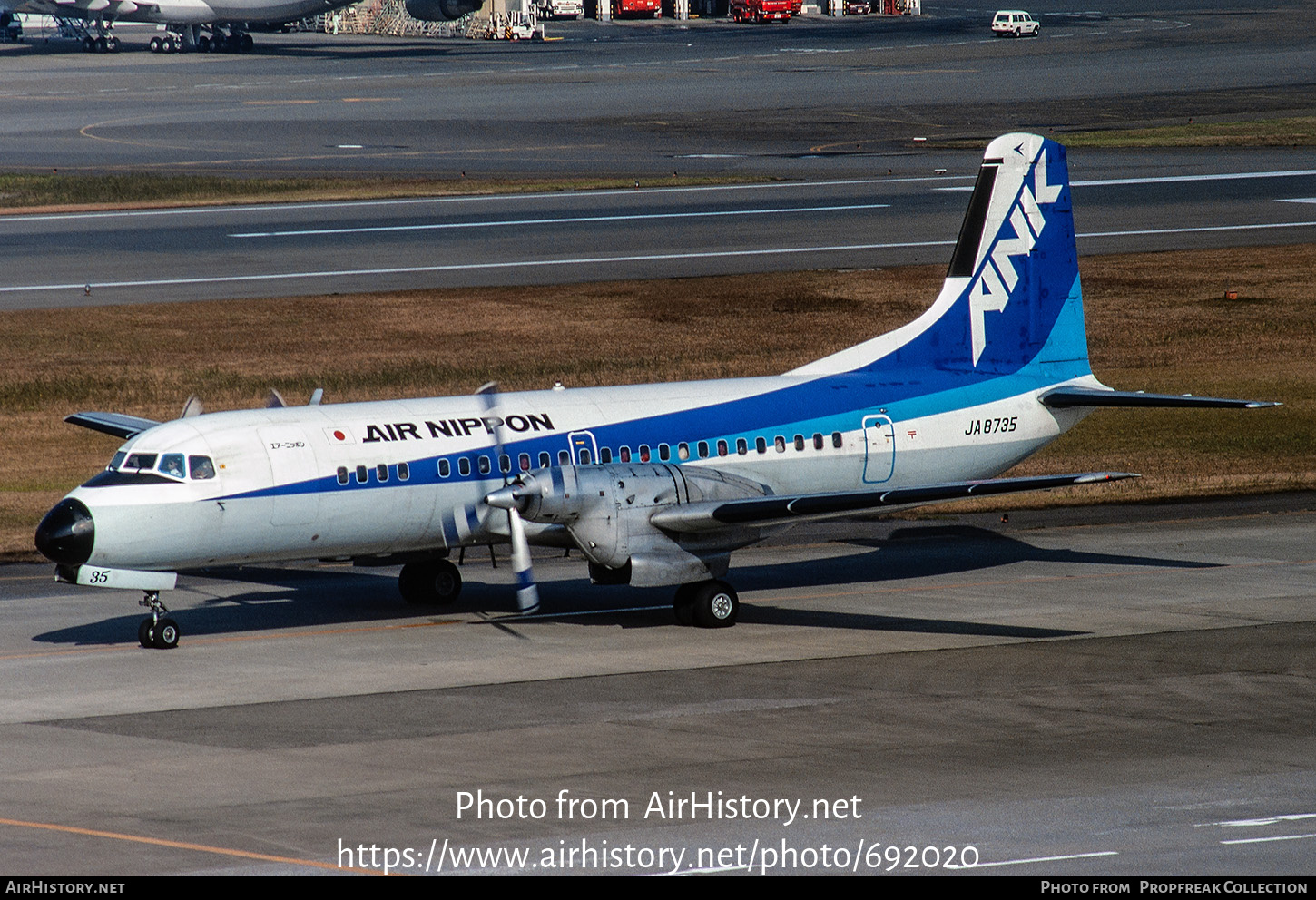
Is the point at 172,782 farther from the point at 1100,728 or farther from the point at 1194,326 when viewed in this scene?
the point at 1194,326

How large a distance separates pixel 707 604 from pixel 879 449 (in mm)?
4519

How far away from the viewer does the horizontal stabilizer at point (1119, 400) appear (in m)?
27.4

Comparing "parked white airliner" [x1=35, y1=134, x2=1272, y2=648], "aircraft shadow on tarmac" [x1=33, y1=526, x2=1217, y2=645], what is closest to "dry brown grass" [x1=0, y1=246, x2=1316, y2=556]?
"aircraft shadow on tarmac" [x1=33, y1=526, x2=1217, y2=645]

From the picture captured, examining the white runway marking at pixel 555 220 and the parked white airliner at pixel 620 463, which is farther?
the white runway marking at pixel 555 220

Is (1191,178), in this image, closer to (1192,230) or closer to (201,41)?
(1192,230)

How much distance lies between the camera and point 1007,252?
30.4 m

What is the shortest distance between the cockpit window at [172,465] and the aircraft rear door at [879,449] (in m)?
11.0

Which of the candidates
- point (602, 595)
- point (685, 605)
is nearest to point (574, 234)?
point (602, 595)

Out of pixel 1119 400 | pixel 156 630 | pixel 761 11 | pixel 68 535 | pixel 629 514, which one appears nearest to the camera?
pixel 68 535

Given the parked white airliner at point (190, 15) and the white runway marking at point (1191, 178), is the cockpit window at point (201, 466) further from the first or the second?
the parked white airliner at point (190, 15)

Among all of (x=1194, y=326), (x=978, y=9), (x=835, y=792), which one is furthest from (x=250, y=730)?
(x=978, y=9)

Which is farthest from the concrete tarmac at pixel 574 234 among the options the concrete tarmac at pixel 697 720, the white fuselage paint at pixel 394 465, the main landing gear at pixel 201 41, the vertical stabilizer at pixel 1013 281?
the main landing gear at pixel 201 41

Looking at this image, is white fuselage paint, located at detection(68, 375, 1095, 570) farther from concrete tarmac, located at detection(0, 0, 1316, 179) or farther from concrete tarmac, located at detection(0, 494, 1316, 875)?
concrete tarmac, located at detection(0, 0, 1316, 179)

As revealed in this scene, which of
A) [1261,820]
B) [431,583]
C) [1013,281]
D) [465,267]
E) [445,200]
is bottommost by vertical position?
[431,583]
